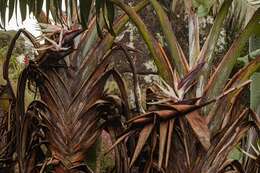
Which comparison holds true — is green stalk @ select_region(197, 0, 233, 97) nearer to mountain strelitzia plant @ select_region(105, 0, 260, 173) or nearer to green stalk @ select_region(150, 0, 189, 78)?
mountain strelitzia plant @ select_region(105, 0, 260, 173)

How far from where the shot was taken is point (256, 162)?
3.34 m

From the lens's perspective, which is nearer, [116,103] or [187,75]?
[187,75]

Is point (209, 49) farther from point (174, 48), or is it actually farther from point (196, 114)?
point (196, 114)

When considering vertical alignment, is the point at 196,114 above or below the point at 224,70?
below

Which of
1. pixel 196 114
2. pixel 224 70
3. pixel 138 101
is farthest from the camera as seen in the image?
pixel 138 101

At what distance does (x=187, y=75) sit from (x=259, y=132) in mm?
493

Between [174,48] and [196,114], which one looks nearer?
[196,114]

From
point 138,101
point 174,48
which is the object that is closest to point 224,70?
point 174,48

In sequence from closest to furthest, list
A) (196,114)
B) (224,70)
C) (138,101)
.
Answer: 1. (196,114)
2. (224,70)
3. (138,101)

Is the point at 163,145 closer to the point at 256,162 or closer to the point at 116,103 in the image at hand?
the point at 256,162

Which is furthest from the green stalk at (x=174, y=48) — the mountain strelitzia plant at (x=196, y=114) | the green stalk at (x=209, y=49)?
the green stalk at (x=209, y=49)

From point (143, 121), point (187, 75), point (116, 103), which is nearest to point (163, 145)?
point (143, 121)

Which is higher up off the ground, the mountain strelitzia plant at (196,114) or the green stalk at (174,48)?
the green stalk at (174,48)

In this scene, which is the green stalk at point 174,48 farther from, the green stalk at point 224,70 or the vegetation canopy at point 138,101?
the green stalk at point 224,70
